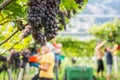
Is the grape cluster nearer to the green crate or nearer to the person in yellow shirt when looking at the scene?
the person in yellow shirt

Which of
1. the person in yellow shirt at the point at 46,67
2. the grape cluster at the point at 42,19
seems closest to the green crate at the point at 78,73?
the person in yellow shirt at the point at 46,67

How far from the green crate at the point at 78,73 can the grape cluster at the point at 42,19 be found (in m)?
11.4

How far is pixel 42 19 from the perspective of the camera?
1684mm

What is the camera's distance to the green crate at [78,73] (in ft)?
43.3

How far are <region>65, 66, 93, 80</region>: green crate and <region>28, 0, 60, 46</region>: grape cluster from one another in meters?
11.4

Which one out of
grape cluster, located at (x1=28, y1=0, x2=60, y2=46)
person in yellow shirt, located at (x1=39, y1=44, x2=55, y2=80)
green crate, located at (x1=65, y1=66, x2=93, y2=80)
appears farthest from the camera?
green crate, located at (x1=65, y1=66, x2=93, y2=80)

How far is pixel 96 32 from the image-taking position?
1769 centimetres

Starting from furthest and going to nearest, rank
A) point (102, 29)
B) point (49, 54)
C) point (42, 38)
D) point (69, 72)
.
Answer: point (102, 29) < point (69, 72) < point (49, 54) < point (42, 38)

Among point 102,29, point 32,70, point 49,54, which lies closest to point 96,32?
point 102,29

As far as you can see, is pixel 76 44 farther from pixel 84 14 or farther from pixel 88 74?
pixel 88 74

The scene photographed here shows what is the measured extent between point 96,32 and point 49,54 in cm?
916

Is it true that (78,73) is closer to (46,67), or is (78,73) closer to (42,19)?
(46,67)

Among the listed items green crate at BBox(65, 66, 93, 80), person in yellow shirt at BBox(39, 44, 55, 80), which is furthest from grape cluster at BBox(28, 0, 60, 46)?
green crate at BBox(65, 66, 93, 80)

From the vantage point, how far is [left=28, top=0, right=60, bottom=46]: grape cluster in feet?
5.40
